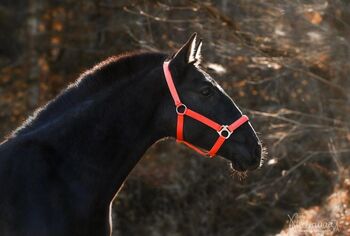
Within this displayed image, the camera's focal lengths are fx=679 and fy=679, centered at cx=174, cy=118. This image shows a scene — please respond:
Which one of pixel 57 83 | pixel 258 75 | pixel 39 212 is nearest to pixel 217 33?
pixel 258 75

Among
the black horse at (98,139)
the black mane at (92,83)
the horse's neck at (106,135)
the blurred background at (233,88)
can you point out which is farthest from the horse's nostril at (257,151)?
the blurred background at (233,88)

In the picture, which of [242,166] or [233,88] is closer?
[242,166]

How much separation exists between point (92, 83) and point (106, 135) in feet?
1.45

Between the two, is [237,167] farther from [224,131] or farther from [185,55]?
[185,55]

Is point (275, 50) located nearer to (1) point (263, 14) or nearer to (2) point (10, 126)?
(1) point (263, 14)

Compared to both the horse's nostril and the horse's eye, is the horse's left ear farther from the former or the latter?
the horse's nostril

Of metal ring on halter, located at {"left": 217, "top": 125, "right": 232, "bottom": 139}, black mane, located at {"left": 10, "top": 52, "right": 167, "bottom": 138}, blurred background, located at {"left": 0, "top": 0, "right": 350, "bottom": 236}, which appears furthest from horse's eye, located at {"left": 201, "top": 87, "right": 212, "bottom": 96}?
blurred background, located at {"left": 0, "top": 0, "right": 350, "bottom": 236}

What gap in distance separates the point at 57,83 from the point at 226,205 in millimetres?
5249

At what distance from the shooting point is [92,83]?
17.0 feet

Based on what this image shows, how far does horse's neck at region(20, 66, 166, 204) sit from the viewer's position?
4.91 metres

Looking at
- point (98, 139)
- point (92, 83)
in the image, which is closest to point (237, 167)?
point (98, 139)

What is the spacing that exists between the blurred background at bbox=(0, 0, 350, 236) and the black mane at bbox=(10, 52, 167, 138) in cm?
266

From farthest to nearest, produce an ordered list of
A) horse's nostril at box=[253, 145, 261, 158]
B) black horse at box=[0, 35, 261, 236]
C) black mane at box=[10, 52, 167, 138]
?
1. horse's nostril at box=[253, 145, 261, 158]
2. black mane at box=[10, 52, 167, 138]
3. black horse at box=[0, 35, 261, 236]

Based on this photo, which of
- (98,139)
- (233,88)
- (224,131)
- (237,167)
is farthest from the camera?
(233,88)
